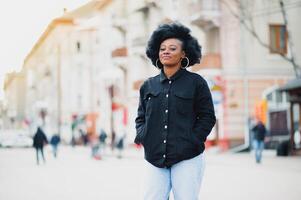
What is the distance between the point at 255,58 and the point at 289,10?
120 inches

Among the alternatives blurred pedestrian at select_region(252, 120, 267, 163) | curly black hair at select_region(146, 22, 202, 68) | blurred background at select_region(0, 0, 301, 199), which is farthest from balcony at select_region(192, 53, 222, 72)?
curly black hair at select_region(146, 22, 202, 68)

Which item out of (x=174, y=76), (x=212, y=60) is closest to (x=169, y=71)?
(x=174, y=76)

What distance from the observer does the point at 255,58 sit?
35.5 meters

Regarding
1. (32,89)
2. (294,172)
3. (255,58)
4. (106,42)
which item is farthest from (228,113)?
(32,89)

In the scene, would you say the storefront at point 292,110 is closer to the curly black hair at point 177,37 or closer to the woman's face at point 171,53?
the curly black hair at point 177,37

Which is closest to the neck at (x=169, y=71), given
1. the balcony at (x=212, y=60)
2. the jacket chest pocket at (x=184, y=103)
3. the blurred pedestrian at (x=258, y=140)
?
the jacket chest pocket at (x=184, y=103)

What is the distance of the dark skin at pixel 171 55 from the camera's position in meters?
5.05

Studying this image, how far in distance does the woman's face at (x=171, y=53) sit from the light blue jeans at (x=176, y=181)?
742 mm

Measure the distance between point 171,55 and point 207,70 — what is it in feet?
100

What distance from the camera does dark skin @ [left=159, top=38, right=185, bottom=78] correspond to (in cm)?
505

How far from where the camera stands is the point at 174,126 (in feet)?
16.0

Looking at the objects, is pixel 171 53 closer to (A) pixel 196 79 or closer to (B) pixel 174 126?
(A) pixel 196 79

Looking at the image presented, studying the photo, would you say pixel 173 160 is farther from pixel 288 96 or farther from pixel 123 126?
pixel 123 126

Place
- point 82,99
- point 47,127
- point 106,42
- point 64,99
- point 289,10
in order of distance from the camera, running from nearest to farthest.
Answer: point 289,10, point 106,42, point 82,99, point 64,99, point 47,127
